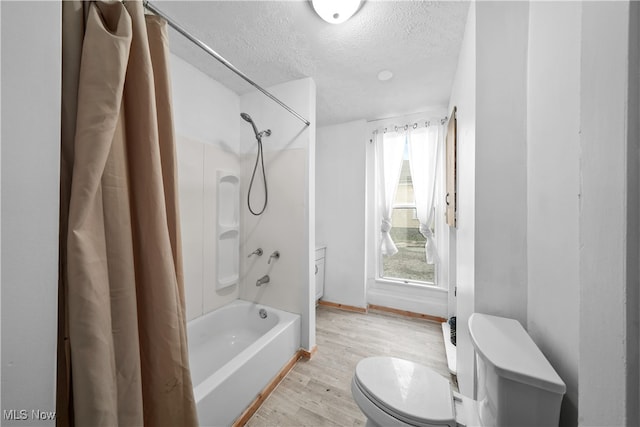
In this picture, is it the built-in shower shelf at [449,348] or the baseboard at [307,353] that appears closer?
the built-in shower shelf at [449,348]

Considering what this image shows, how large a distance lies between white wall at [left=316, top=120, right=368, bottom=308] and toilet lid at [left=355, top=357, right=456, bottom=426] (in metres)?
1.64

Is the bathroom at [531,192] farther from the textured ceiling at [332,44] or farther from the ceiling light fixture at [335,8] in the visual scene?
the ceiling light fixture at [335,8]

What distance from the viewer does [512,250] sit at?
950 mm

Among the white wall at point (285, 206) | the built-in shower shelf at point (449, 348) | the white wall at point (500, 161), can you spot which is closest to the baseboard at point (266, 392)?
the white wall at point (285, 206)

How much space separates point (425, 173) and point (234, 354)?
102 inches

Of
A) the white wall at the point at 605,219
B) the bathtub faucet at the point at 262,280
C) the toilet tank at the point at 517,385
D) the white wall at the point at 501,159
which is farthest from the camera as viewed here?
the bathtub faucet at the point at 262,280

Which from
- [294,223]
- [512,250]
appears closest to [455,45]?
[512,250]

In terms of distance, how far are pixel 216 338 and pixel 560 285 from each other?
7.13 feet

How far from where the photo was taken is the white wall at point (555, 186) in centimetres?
65

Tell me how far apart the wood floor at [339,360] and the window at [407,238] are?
1.65ft
